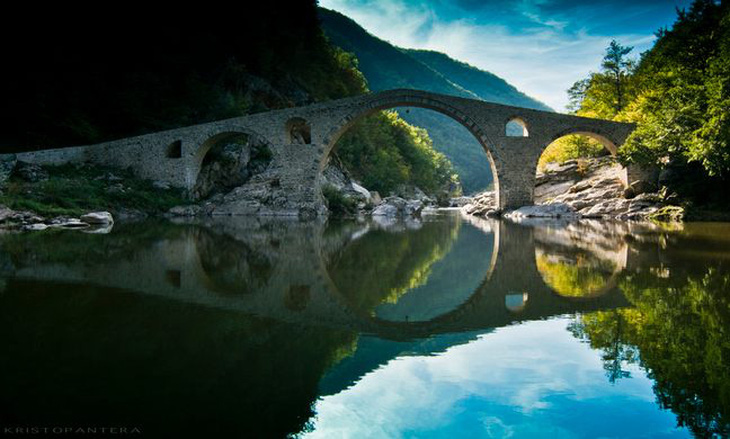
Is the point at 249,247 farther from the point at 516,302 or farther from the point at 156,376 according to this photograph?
the point at 156,376

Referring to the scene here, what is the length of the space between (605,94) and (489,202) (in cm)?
1038

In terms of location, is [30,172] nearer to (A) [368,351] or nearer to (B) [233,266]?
(B) [233,266]

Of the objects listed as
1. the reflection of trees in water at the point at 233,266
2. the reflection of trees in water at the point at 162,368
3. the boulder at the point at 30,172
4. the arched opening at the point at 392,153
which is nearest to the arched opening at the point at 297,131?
the arched opening at the point at 392,153

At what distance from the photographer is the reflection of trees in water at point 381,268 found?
206 inches

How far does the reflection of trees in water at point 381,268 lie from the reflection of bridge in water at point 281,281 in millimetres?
206

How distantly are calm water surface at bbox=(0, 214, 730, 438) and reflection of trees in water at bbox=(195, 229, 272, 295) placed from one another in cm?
7

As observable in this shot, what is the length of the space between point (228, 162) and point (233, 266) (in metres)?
20.2

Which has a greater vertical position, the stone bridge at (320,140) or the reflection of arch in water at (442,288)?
the stone bridge at (320,140)

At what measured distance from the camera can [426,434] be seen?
2143 mm

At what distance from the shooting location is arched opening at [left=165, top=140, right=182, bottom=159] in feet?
82.4

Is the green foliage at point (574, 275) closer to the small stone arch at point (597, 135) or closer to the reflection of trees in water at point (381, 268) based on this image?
the reflection of trees in water at point (381, 268)

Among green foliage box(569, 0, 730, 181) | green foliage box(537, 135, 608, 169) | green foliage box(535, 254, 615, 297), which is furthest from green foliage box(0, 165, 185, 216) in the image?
green foliage box(537, 135, 608, 169)

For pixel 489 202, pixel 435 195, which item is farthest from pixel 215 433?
pixel 435 195

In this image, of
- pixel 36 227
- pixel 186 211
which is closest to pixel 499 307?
pixel 36 227
